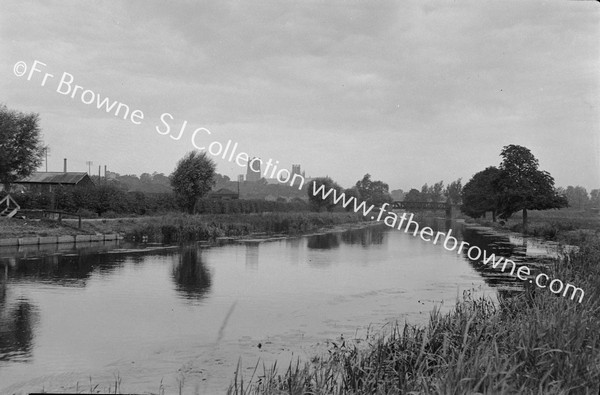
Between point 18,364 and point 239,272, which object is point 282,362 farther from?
point 239,272

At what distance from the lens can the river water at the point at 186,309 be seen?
864 cm

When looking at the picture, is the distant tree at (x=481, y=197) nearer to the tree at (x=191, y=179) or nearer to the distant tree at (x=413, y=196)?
the tree at (x=191, y=179)

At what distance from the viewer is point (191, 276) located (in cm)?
1997

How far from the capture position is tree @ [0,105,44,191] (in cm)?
3512

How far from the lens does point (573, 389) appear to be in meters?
5.87

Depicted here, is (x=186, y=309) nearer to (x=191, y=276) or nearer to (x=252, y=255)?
(x=191, y=276)

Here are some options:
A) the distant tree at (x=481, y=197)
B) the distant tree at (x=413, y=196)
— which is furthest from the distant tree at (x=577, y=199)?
the distant tree at (x=413, y=196)

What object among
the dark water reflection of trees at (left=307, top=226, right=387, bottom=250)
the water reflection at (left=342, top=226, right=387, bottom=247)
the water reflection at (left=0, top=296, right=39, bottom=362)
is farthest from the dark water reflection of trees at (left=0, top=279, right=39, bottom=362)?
the water reflection at (left=342, top=226, right=387, bottom=247)

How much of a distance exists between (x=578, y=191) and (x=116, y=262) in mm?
101197

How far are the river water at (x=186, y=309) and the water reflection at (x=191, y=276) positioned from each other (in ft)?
0.15

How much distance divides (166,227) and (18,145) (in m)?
11.0

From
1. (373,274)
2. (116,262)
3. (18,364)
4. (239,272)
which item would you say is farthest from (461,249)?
(18,364)

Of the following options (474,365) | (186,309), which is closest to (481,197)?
(186,309)

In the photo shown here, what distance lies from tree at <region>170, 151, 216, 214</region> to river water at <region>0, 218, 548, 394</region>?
2704cm
